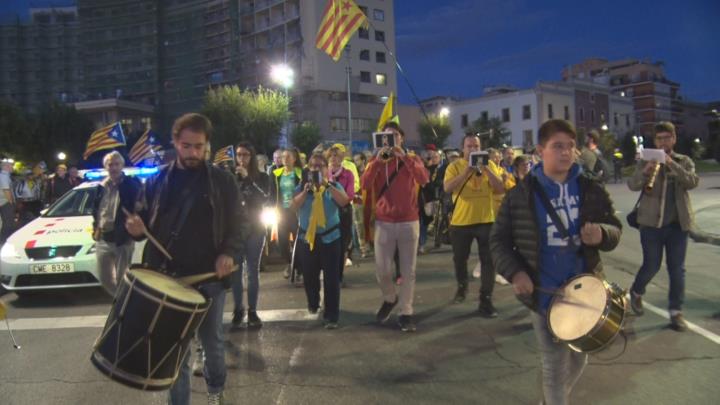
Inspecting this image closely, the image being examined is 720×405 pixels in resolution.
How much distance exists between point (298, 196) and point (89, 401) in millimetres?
2890

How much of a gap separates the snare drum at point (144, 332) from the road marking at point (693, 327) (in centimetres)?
486

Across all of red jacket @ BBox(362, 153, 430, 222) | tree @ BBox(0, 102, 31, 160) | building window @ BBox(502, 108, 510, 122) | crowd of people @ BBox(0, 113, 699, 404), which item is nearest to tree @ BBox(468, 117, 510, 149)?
building window @ BBox(502, 108, 510, 122)

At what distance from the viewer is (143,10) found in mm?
75625

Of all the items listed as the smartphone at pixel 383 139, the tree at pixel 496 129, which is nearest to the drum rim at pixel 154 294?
the smartphone at pixel 383 139

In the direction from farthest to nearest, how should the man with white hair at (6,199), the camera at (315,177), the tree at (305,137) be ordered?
the tree at (305,137) < the man with white hair at (6,199) < the camera at (315,177)

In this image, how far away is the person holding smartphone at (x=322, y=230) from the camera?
20.1 feet

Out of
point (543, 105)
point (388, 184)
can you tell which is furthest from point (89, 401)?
point (543, 105)

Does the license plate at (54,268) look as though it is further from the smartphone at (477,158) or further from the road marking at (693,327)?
the road marking at (693,327)

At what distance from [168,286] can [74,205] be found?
7010 mm

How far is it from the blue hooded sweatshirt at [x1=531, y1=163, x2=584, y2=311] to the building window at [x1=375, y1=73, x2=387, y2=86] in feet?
207

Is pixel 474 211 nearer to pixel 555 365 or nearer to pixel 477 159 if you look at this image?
pixel 477 159

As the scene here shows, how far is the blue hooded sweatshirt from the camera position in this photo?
3.20 meters

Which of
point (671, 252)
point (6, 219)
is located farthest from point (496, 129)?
point (671, 252)

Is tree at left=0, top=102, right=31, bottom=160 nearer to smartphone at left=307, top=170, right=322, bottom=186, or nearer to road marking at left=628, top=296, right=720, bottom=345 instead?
smartphone at left=307, top=170, right=322, bottom=186
